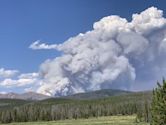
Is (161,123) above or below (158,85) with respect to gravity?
below

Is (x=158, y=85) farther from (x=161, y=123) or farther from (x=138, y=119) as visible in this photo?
(x=138, y=119)

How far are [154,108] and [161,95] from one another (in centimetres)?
181

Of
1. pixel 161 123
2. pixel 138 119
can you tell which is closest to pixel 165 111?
pixel 161 123

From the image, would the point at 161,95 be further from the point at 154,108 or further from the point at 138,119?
the point at 138,119

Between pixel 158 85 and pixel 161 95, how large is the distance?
1230 mm

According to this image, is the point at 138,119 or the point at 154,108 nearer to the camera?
the point at 154,108

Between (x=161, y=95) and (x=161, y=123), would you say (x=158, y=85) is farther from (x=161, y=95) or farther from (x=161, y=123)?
(x=161, y=123)

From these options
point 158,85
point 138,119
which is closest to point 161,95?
point 158,85

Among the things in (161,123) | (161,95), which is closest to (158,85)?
(161,95)

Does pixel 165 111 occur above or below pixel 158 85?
below

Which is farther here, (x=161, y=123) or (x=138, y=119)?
(x=138, y=119)

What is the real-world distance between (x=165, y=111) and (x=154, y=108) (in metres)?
2.08

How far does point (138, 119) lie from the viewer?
15050 cm

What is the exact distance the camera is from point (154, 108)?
4822cm
